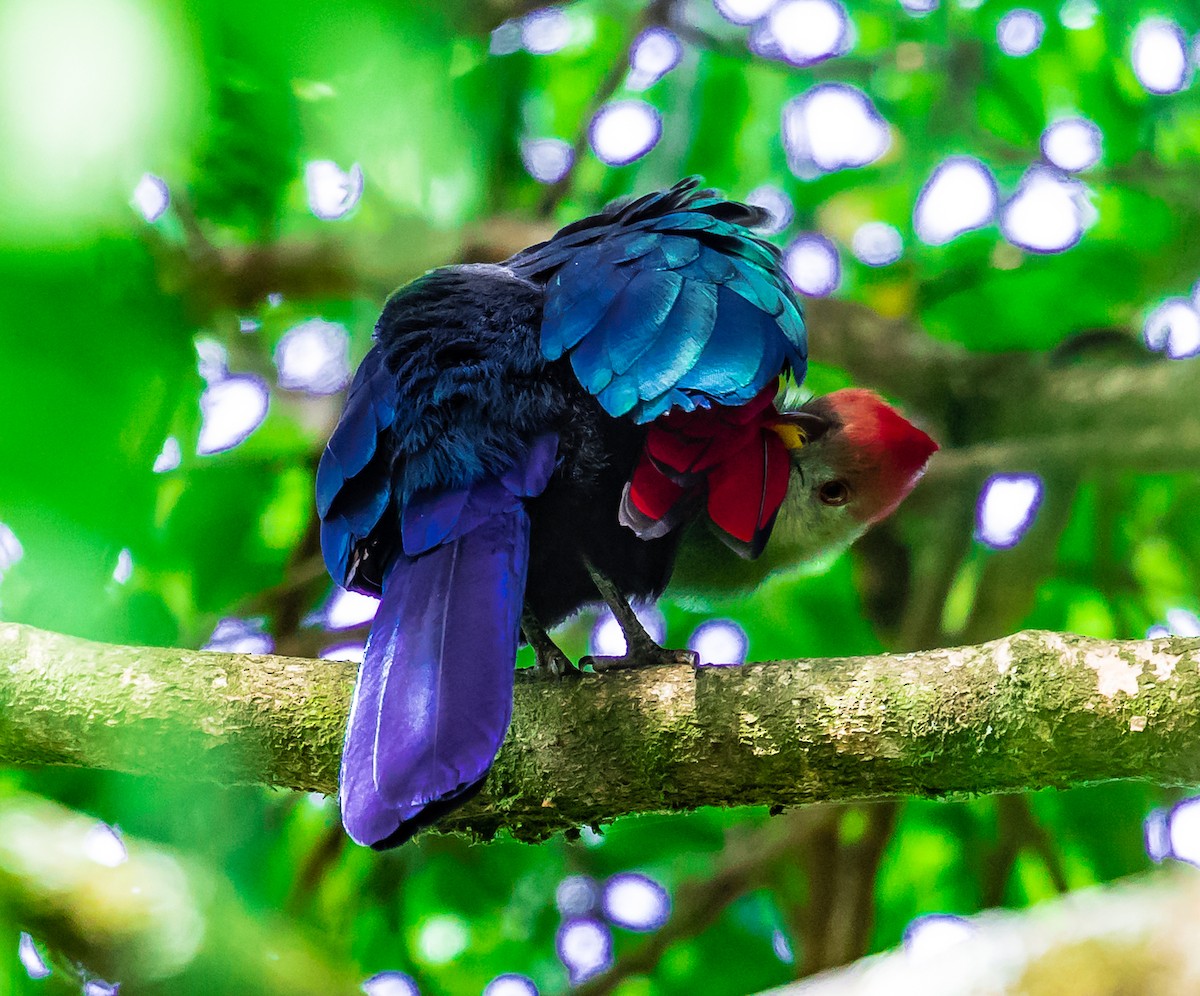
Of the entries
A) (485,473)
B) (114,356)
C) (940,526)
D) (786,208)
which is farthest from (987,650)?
(786,208)

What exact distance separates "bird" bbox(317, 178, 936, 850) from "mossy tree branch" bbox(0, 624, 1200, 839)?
8.6 inches

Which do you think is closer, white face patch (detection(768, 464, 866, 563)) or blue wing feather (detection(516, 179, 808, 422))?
blue wing feather (detection(516, 179, 808, 422))

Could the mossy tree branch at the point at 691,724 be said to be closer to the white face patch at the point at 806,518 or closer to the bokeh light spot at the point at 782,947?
the white face patch at the point at 806,518

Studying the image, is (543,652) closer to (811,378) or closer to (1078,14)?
(811,378)

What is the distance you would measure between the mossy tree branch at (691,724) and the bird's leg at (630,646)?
0.11 metres

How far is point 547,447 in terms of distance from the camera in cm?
246

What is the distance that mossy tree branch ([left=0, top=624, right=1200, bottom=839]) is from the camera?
1.96m

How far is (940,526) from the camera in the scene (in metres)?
4.41

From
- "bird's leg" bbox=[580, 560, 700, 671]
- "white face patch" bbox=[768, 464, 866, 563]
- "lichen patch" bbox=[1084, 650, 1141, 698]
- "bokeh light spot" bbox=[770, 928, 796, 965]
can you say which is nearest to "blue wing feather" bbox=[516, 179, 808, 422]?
"bird's leg" bbox=[580, 560, 700, 671]

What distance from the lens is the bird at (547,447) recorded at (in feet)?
7.22

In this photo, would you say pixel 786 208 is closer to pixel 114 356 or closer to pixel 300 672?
pixel 300 672

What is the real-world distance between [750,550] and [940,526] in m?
1.94

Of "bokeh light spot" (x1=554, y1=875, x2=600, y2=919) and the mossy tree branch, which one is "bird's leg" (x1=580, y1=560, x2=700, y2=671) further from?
"bokeh light spot" (x1=554, y1=875, x2=600, y2=919)

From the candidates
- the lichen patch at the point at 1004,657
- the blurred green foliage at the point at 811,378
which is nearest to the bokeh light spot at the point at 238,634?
the blurred green foliage at the point at 811,378
